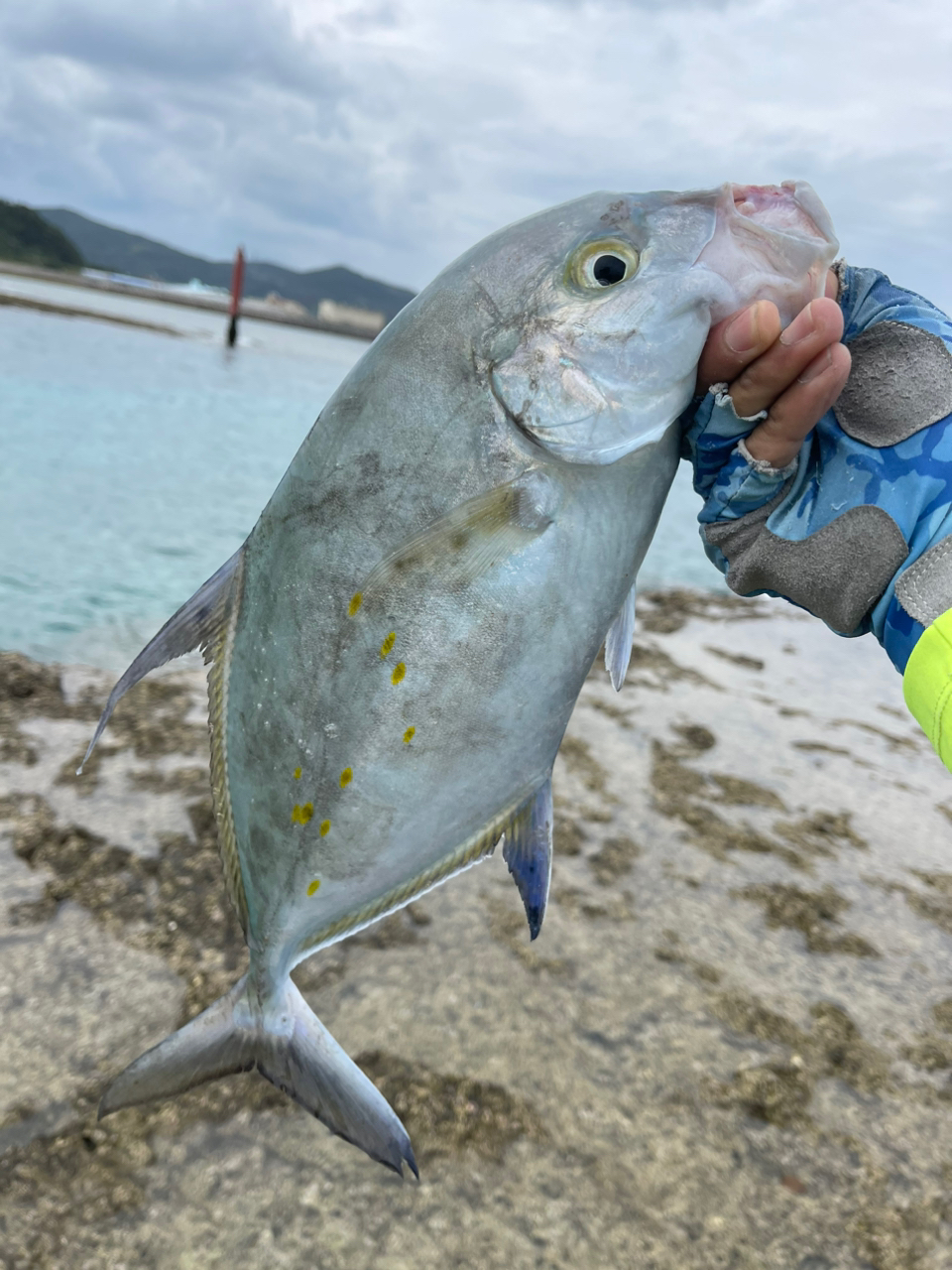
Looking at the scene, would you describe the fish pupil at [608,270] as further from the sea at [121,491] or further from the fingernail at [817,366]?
the sea at [121,491]

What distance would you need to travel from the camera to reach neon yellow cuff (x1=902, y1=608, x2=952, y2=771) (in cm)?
134

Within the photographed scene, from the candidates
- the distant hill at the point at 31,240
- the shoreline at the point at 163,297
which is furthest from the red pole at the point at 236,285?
the distant hill at the point at 31,240

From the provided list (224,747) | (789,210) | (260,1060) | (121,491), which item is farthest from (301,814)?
(121,491)

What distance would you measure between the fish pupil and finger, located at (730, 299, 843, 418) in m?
0.24

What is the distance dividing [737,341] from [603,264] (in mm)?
242

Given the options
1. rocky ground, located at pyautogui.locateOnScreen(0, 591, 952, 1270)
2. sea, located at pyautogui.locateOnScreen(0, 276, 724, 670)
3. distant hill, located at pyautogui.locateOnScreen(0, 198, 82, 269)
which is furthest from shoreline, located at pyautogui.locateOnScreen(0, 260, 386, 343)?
rocky ground, located at pyautogui.locateOnScreen(0, 591, 952, 1270)

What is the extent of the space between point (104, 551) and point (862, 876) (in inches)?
227

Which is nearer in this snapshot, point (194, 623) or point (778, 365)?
point (778, 365)

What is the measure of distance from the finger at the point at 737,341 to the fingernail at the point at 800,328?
1cm

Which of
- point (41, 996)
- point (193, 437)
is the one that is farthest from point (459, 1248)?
point (193, 437)

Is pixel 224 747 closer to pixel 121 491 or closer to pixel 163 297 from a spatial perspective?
pixel 121 491

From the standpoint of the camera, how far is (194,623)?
5.19ft

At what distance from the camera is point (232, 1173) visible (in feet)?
5.92

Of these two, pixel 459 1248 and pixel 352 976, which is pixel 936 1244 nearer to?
pixel 459 1248
